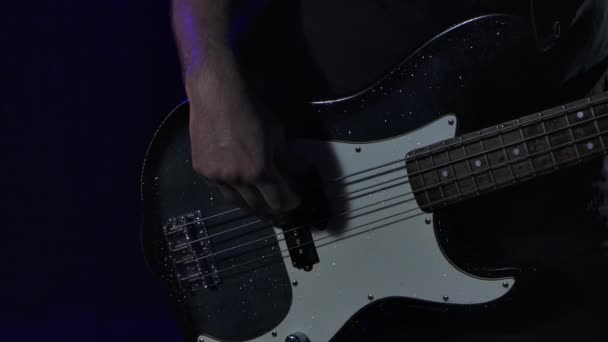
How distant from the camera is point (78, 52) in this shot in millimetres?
1120

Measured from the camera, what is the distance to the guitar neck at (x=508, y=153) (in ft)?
2.39

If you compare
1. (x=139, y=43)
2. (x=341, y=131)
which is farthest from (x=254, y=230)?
(x=139, y=43)

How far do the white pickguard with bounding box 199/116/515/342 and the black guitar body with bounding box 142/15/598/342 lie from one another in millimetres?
16

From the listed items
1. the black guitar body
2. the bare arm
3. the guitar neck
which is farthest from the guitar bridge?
the guitar neck

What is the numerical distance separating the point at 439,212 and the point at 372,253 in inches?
4.6

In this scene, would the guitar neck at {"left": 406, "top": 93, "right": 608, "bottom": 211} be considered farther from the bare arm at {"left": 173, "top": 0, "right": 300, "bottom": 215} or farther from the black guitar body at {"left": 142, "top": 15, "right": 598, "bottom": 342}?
the bare arm at {"left": 173, "top": 0, "right": 300, "bottom": 215}

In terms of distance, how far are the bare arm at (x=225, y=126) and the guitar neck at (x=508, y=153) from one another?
201 mm

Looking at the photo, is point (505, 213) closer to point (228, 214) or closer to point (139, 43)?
point (228, 214)

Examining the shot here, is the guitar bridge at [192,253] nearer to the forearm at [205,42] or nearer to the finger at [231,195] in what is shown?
the finger at [231,195]

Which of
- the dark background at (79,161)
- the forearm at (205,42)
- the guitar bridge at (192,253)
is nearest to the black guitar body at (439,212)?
the guitar bridge at (192,253)

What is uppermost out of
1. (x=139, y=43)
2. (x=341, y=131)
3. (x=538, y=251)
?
(x=139, y=43)

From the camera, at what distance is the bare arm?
0.76m

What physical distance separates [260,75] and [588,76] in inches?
19.8

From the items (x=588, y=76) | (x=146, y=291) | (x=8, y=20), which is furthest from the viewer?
(x=146, y=291)
